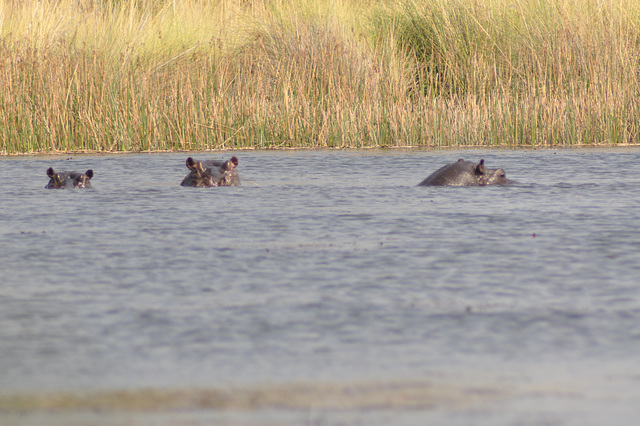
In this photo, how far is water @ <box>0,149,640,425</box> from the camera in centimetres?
307

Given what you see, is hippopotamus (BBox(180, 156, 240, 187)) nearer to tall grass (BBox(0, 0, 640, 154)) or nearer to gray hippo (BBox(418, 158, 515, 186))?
gray hippo (BBox(418, 158, 515, 186))

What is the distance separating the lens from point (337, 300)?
4.21m

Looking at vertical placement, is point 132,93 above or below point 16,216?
above

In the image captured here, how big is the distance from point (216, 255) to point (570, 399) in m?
2.79

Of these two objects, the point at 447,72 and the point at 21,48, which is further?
the point at 447,72

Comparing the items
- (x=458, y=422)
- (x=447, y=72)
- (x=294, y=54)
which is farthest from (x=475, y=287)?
(x=447, y=72)

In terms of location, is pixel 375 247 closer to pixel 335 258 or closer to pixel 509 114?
pixel 335 258

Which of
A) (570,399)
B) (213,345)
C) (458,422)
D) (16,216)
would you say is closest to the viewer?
(458,422)

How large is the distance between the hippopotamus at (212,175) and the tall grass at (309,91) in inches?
152

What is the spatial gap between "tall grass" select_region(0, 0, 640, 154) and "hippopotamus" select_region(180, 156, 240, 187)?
386cm

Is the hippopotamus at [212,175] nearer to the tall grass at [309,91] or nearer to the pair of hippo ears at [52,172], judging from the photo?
the pair of hippo ears at [52,172]

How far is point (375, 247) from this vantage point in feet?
18.5

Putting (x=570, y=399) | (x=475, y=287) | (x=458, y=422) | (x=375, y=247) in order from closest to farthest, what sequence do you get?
1. (x=458, y=422)
2. (x=570, y=399)
3. (x=475, y=287)
4. (x=375, y=247)

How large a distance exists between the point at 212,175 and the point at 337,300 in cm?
530
